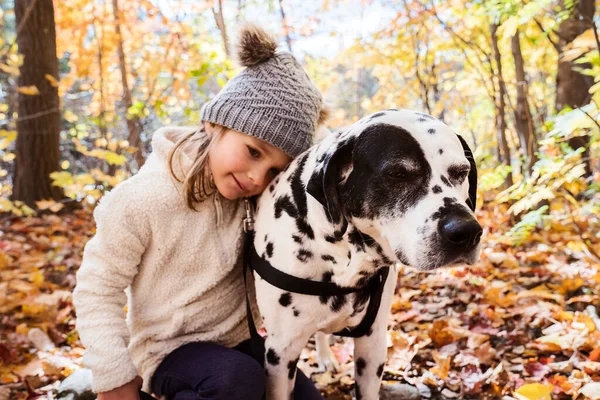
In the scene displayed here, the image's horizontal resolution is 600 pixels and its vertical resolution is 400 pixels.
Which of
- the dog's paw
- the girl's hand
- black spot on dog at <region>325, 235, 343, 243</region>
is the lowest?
the dog's paw

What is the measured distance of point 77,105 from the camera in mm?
11172

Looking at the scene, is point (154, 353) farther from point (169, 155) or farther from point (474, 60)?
point (474, 60)

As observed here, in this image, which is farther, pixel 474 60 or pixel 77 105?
pixel 77 105

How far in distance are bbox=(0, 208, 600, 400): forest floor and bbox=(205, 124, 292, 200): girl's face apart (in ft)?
4.91

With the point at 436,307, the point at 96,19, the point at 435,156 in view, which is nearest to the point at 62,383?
the point at 435,156

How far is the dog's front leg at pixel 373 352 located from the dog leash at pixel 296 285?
0.18 ft

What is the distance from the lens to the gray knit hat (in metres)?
2.15

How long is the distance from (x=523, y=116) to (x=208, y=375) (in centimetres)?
465

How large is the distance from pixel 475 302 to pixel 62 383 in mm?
2988

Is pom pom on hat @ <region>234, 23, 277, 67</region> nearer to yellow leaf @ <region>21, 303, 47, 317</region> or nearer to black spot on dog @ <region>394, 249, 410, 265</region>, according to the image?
black spot on dog @ <region>394, 249, 410, 265</region>

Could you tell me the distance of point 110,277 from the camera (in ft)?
6.95

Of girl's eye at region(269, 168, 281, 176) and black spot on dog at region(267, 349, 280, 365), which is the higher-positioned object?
girl's eye at region(269, 168, 281, 176)

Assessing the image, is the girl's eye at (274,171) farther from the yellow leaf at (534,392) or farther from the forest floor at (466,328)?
the yellow leaf at (534,392)

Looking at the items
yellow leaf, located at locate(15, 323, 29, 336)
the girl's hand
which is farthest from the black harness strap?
yellow leaf, located at locate(15, 323, 29, 336)
